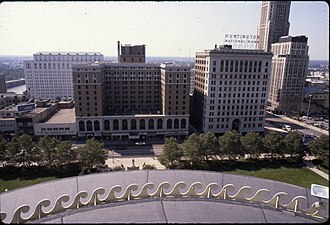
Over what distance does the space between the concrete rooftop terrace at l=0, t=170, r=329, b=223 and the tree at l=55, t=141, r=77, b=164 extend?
9587mm

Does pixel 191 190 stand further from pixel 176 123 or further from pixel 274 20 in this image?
pixel 274 20

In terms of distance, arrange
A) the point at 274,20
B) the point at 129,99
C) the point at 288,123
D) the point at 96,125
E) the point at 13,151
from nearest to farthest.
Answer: the point at 13,151 → the point at 96,125 → the point at 129,99 → the point at 288,123 → the point at 274,20

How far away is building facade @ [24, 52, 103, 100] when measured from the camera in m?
45.4

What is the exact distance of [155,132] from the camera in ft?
85.6

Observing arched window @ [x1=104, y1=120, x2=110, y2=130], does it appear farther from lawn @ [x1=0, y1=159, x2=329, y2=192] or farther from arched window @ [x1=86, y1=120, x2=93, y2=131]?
lawn @ [x1=0, y1=159, x2=329, y2=192]

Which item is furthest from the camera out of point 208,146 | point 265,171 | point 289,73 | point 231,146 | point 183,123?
point 289,73

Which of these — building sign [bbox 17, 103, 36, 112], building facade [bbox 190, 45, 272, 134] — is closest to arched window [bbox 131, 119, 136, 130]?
building facade [bbox 190, 45, 272, 134]

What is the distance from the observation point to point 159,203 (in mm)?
5562

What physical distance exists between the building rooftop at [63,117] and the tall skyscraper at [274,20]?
39.0 m

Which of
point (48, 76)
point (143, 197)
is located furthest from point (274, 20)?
point (143, 197)

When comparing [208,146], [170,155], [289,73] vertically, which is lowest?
[170,155]

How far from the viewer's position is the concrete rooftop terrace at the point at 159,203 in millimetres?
5004

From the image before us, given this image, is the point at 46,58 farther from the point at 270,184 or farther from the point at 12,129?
the point at 270,184

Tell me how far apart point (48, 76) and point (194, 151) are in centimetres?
3808
